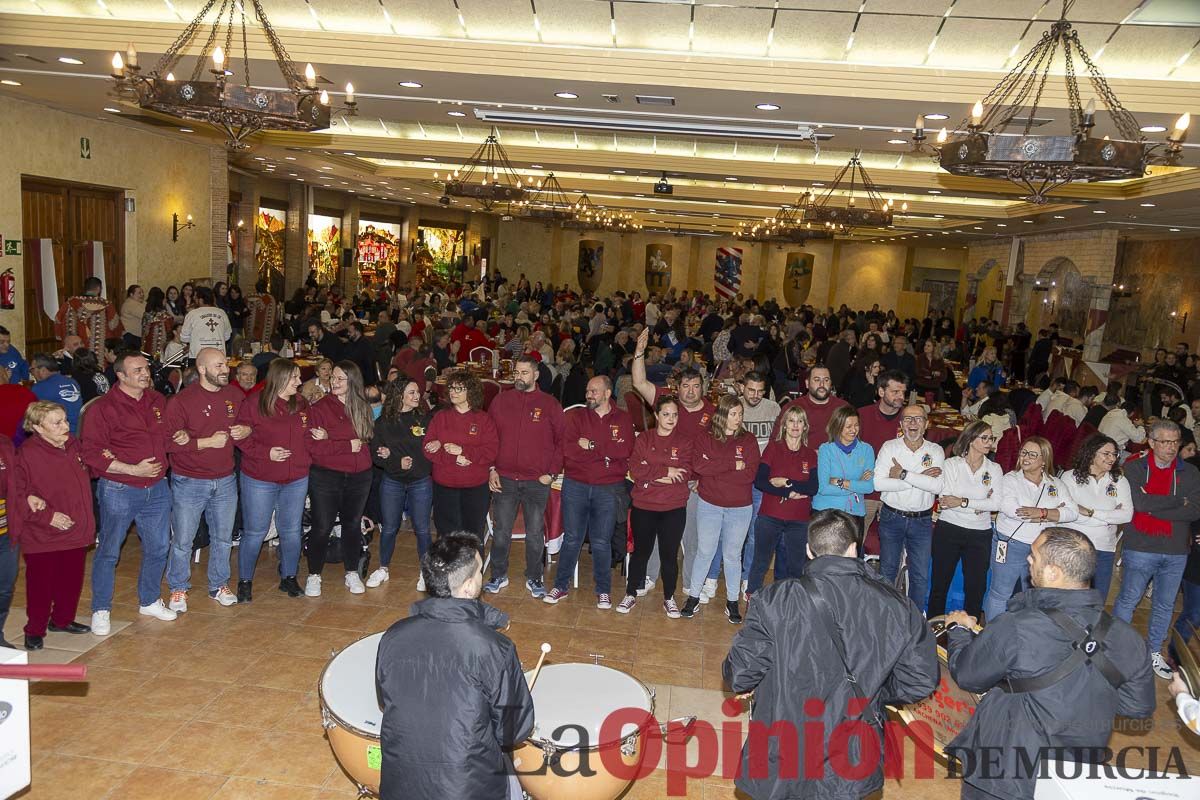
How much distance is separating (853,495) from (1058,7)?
13.0ft

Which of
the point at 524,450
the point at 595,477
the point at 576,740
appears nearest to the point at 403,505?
the point at 524,450

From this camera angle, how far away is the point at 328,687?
320 cm

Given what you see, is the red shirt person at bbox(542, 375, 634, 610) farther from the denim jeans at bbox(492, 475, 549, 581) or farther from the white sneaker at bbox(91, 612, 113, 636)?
the white sneaker at bbox(91, 612, 113, 636)

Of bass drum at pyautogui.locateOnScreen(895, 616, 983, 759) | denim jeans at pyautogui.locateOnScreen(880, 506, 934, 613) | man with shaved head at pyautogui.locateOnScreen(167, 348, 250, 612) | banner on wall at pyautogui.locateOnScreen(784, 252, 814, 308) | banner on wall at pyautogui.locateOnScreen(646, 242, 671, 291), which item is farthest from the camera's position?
banner on wall at pyautogui.locateOnScreen(646, 242, 671, 291)

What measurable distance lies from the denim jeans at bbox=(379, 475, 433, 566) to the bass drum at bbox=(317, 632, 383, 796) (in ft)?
8.59

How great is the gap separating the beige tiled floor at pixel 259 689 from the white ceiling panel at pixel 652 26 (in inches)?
175

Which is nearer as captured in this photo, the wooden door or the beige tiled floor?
the beige tiled floor

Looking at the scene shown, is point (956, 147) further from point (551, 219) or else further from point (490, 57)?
point (551, 219)

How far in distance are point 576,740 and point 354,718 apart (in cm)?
78

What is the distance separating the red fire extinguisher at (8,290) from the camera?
1018 centimetres

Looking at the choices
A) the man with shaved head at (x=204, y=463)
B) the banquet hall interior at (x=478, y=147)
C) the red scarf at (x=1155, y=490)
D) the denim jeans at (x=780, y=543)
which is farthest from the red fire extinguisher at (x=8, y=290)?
the red scarf at (x=1155, y=490)

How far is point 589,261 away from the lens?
3347 cm

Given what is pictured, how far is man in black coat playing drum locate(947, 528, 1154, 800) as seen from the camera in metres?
2.62

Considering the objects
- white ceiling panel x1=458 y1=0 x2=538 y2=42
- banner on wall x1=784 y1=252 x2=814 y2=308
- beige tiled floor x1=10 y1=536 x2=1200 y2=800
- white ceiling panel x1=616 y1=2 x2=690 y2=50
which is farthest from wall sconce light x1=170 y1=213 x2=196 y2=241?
banner on wall x1=784 y1=252 x2=814 y2=308
